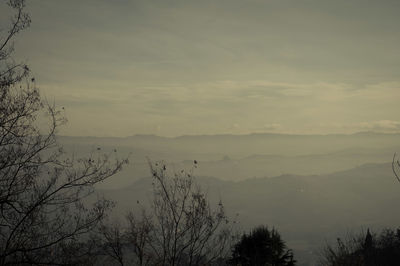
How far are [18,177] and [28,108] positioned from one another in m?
2.04

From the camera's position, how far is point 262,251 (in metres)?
34.1

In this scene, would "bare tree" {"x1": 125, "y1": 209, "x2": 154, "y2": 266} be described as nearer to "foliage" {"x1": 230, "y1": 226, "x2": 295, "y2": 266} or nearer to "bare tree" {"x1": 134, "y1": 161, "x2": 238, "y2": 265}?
"bare tree" {"x1": 134, "y1": 161, "x2": 238, "y2": 265}

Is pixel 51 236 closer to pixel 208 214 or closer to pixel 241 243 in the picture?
pixel 208 214

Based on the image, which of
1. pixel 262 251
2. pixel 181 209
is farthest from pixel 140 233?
pixel 262 251

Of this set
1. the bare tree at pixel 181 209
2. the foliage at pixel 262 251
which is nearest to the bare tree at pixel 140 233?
the bare tree at pixel 181 209

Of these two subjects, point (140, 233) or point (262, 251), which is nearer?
point (140, 233)

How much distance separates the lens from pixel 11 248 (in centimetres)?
1052

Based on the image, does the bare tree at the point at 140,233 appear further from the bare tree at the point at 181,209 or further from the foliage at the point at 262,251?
the foliage at the point at 262,251

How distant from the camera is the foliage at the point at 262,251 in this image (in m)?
33.4

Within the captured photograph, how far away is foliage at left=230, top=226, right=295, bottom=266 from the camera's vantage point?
1315 inches

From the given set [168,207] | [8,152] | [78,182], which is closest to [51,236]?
[78,182]

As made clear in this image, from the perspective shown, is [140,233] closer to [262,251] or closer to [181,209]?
[181,209]

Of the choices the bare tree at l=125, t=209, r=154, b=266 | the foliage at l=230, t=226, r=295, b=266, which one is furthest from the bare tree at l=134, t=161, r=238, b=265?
the foliage at l=230, t=226, r=295, b=266

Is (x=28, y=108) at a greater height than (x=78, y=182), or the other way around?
(x=28, y=108)
